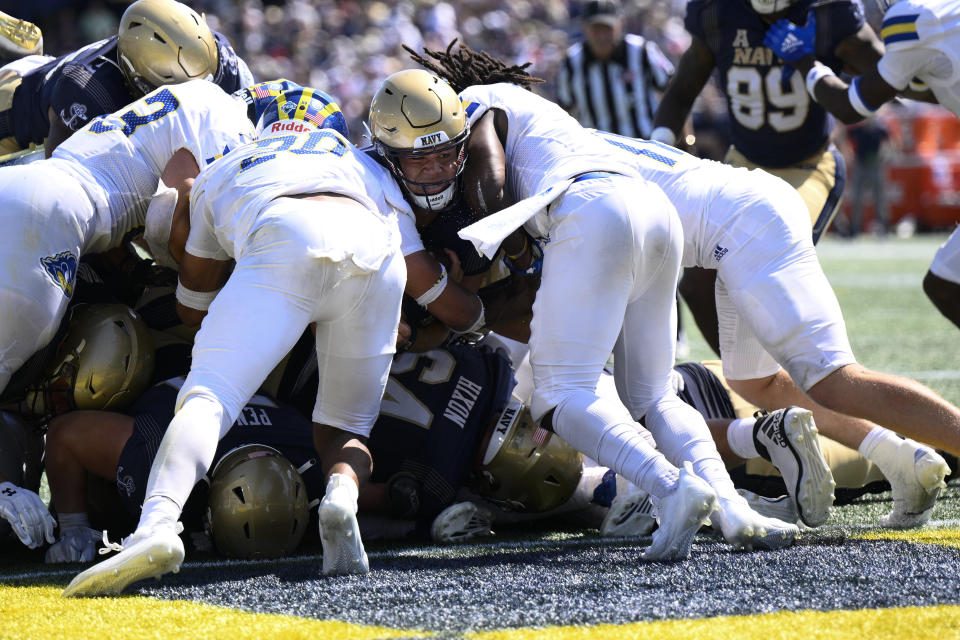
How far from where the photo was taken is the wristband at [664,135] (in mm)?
5512

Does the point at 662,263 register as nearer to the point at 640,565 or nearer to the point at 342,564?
the point at 640,565

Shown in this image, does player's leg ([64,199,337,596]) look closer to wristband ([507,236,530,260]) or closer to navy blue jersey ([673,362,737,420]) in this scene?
wristband ([507,236,530,260])

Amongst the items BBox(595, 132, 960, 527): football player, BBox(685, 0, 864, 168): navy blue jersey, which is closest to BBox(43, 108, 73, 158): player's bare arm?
BBox(595, 132, 960, 527): football player

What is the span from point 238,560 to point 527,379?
3.83 ft

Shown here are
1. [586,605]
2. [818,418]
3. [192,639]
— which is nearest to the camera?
[192,639]

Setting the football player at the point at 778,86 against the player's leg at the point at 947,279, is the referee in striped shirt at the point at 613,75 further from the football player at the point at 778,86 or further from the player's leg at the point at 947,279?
the player's leg at the point at 947,279

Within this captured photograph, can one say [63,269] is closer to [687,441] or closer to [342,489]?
[342,489]

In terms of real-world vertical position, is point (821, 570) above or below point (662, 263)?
below

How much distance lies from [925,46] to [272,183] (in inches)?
88.9

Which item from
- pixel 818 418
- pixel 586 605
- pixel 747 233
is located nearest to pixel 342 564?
pixel 586 605

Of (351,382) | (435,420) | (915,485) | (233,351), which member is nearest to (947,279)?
(915,485)

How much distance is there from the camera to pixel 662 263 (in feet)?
10.1

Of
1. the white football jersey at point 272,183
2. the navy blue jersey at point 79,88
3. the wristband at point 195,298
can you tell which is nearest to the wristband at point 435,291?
the white football jersey at point 272,183

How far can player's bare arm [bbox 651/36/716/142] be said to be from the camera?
5.57 m
